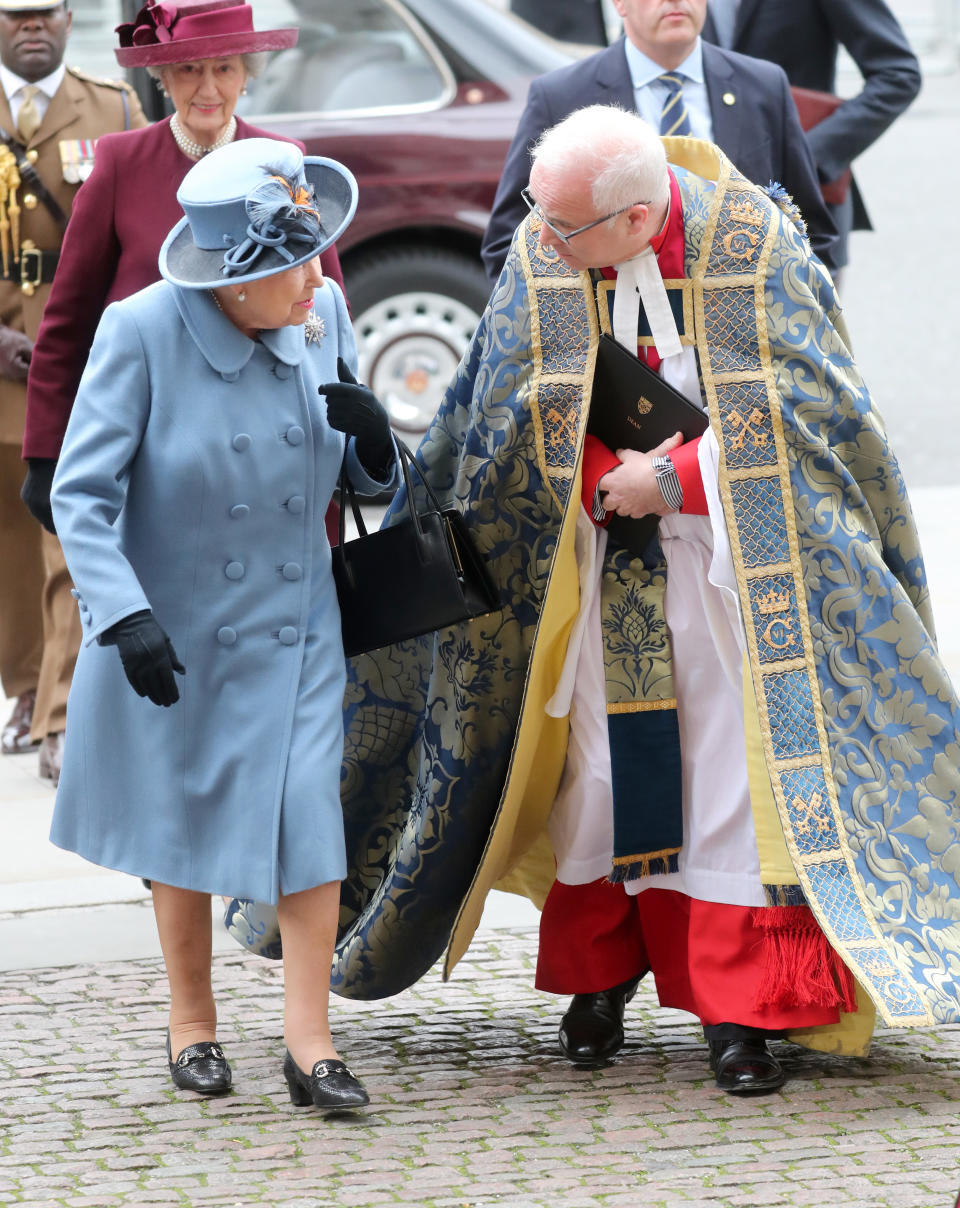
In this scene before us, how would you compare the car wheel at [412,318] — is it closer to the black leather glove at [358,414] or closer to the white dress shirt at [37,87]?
the white dress shirt at [37,87]

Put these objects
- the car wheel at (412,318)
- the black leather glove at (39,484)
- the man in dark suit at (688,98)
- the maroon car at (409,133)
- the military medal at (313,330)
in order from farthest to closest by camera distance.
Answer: the car wheel at (412,318) < the maroon car at (409,133) < the man in dark suit at (688,98) < the black leather glove at (39,484) < the military medal at (313,330)

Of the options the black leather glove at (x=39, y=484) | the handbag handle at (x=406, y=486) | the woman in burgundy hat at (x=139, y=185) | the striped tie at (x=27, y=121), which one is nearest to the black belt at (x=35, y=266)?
the striped tie at (x=27, y=121)

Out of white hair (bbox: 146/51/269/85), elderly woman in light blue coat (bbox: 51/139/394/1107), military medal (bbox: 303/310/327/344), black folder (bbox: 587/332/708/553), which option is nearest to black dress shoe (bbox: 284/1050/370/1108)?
elderly woman in light blue coat (bbox: 51/139/394/1107)

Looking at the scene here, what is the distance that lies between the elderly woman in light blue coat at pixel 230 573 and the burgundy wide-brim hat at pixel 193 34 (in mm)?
879

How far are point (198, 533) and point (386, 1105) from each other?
1.03m

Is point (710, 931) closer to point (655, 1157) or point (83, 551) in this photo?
point (655, 1157)

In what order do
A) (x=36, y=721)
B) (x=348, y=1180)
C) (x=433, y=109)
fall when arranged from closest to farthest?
1. (x=348, y=1180)
2. (x=36, y=721)
3. (x=433, y=109)

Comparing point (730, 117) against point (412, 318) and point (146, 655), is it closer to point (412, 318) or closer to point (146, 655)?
point (146, 655)

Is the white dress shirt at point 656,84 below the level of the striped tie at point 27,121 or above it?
below

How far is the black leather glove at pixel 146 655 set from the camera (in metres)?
3.69

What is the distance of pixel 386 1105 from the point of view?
4035mm

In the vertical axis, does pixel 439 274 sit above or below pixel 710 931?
above

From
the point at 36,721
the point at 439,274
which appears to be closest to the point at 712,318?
the point at 36,721

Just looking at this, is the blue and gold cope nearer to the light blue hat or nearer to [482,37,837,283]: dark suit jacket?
the light blue hat
